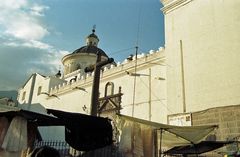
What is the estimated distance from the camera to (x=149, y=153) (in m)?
7.79

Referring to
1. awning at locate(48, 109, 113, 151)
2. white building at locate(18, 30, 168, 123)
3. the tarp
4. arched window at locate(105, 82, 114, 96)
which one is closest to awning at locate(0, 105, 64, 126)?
awning at locate(48, 109, 113, 151)

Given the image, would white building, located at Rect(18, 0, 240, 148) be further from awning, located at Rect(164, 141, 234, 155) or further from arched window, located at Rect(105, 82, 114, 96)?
awning, located at Rect(164, 141, 234, 155)

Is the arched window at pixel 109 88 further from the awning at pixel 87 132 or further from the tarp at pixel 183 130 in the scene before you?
the awning at pixel 87 132

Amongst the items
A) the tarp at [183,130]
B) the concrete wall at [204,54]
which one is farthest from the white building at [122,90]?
the tarp at [183,130]

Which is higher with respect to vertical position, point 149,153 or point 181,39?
point 181,39

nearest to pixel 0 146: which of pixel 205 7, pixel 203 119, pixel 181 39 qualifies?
pixel 203 119

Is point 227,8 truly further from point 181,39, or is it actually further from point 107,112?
point 107,112

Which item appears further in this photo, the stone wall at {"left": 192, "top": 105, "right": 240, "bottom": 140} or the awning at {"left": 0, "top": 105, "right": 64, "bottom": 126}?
the stone wall at {"left": 192, "top": 105, "right": 240, "bottom": 140}

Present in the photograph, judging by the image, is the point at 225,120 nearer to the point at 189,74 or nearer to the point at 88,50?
the point at 189,74

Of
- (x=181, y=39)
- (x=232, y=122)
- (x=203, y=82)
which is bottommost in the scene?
(x=232, y=122)

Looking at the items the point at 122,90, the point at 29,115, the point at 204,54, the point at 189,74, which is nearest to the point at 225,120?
the point at 189,74

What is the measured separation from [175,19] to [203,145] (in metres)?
8.91

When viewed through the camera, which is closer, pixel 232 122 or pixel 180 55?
pixel 232 122

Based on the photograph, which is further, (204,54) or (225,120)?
(204,54)
